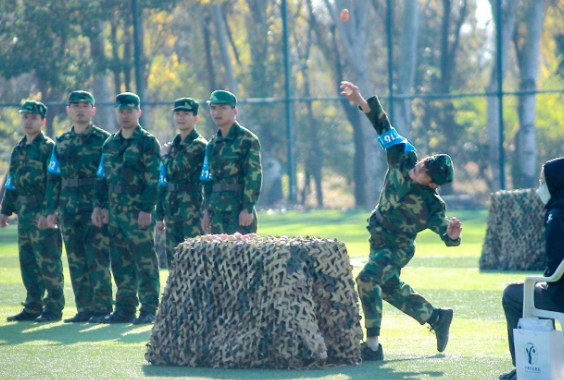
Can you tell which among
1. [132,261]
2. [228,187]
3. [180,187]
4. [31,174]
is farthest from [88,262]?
[228,187]

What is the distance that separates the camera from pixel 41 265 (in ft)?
36.5

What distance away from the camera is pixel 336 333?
8008 millimetres

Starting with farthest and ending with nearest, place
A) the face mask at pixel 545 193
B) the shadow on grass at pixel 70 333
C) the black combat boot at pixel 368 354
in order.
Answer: the shadow on grass at pixel 70 333 < the black combat boot at pixel 368 354 < the face mask at pixel 545 193

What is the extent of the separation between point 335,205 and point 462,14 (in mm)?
7349

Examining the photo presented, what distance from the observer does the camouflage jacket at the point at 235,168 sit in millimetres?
10281

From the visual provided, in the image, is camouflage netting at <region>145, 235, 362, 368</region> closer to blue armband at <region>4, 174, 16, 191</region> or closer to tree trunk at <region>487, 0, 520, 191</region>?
blue armband at <region>4, 174, 16, 191</region>

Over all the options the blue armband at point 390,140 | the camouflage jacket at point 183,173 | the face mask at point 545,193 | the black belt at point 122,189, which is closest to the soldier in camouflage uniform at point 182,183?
the camouflage jacket at point 183,173

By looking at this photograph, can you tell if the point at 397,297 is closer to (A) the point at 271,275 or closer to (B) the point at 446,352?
(B) the point at 446,352

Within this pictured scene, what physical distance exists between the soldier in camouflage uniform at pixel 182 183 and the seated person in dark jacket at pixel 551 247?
407cm

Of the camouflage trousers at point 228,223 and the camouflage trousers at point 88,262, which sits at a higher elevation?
the camouflage trousers at point 228,223

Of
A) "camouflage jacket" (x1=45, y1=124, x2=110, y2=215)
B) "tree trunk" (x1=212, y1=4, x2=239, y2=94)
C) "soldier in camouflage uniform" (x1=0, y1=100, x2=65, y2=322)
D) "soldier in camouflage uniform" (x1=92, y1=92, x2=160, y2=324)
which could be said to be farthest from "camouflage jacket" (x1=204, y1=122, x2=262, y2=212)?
"tree trunk" (x1=212, y1=4, x2=239, y2=94)

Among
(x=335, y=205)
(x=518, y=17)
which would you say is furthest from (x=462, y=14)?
(x=335, y=205)

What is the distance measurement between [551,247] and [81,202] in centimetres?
531

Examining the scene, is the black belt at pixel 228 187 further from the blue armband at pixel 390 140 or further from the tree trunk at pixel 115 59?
the tree trunk at pixel 115 59
